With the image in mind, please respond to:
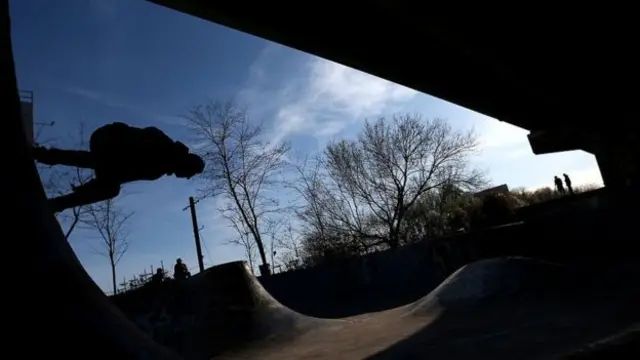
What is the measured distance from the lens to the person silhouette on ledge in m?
1.23

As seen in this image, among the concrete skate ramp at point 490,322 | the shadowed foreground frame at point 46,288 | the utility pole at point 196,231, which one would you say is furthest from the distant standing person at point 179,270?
the shadowed foreground frame at point 46,288

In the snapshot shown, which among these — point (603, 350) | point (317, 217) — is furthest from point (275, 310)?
point (317, 217)

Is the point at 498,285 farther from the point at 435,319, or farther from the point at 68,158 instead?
the point at 68,158

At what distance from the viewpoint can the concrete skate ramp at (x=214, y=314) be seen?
6086mm

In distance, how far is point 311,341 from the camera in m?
5.11

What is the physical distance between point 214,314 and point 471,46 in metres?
5.46

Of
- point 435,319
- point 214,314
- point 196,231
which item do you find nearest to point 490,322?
point 435,319

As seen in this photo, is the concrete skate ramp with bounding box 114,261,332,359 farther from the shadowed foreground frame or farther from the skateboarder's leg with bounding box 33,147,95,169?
the skateboarder's leg with bounding box 33,147,95,169

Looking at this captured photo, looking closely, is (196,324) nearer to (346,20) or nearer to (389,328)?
(389,328)

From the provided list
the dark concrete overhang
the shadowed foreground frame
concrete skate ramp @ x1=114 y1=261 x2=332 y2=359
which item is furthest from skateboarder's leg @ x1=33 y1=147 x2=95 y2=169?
concrete skate ramp @ x1=114 y1=261 x2=332 y2=359

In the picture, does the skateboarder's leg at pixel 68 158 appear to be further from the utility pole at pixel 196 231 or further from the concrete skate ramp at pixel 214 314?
the utility pole at pixel 196 231

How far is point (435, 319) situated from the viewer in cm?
470

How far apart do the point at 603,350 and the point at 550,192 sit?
4141 cm

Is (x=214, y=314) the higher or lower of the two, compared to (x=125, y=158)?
lower
